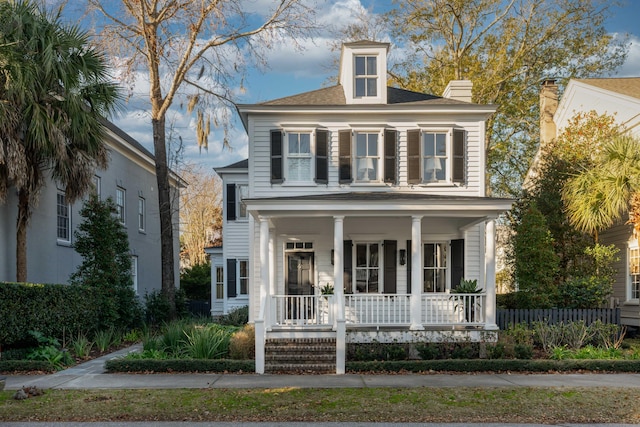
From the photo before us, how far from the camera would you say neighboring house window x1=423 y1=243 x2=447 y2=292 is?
16.7 m

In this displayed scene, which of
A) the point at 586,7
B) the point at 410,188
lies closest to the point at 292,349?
the point at 410,188

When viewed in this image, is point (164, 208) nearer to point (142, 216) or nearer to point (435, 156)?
point (142, 216)

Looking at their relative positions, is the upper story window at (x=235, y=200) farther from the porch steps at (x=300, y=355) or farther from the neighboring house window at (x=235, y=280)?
the porch steps at (x=300, y=355)

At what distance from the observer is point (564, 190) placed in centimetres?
1828

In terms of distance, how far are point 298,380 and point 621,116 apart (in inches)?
586

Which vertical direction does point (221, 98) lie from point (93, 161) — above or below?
above

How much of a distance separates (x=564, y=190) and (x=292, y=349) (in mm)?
10286

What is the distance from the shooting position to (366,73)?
16734 mm

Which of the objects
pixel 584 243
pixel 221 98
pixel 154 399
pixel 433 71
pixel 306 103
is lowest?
pixel 154 399

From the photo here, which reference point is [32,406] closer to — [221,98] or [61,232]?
[61,232]

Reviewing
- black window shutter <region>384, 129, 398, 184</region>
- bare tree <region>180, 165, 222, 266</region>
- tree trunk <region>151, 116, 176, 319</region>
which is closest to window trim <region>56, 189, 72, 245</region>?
tree trunk <region>151, 116, 176, 319</region>

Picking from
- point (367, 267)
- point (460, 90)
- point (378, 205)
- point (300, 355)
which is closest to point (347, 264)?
point (367, 267)

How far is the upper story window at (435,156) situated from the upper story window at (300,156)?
7.90 feet

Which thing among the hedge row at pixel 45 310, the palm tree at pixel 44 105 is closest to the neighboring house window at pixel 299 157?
the palm tree at pixel 44 105
